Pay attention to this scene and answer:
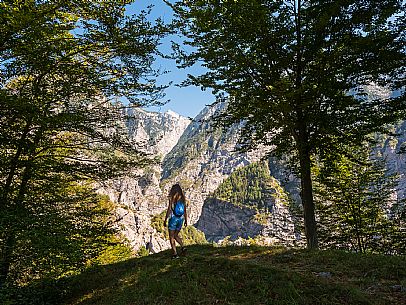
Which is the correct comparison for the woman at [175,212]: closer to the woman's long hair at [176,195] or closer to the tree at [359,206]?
the woman's long hair at [176,195]

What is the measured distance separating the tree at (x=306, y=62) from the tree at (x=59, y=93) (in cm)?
185

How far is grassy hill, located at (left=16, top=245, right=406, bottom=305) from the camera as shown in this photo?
196 inches

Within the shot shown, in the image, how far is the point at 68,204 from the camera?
9609 millimetres

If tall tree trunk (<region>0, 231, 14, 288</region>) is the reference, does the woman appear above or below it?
above

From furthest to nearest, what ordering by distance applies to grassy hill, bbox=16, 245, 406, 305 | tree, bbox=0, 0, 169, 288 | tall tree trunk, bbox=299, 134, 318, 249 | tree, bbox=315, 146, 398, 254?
tree, bbox=315, 146, 398, 254 → tall tree trunk, bbox=299, 134, 318, 249 → tree, bbox=0, 0, 169, 288 → grassy hill, bbox=16, 245, 406, 305

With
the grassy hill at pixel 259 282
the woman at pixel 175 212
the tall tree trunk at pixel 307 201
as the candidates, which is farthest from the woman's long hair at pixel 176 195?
the tall tree trunk at pixel 307 201

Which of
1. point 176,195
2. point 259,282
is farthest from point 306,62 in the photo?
point 259,282

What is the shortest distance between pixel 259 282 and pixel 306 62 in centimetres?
748

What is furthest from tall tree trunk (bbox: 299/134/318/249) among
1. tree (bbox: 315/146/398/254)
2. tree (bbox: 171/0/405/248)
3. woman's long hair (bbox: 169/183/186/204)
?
tree (bbox: 315/146/398/254)

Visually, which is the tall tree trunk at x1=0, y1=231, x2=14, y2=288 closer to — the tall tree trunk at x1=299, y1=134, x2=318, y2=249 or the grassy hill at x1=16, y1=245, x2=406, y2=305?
the grassy hill at x1=16, y1=245, x2=406, y2=305

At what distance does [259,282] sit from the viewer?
5582 millimetres

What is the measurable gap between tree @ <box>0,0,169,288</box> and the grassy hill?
6.41 feet

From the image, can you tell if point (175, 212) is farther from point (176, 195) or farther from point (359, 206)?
point (359, 206)

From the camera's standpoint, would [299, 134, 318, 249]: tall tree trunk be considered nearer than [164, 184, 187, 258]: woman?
No
